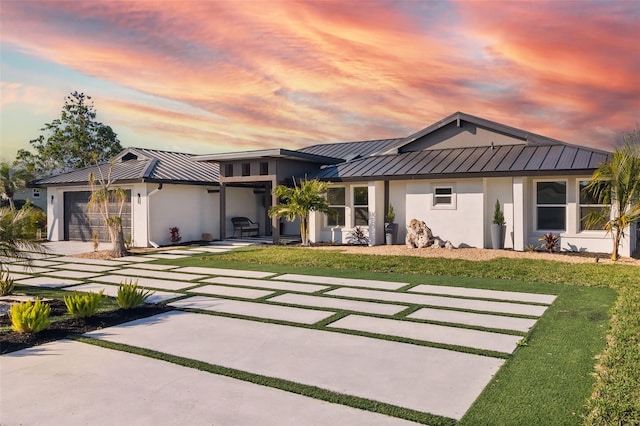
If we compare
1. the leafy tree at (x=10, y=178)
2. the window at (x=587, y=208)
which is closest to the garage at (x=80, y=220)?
the leafy tree at (x=10, y=178)

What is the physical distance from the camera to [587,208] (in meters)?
14.3

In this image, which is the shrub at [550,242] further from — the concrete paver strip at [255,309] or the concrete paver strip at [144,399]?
the concrete paver strip at [144,399]

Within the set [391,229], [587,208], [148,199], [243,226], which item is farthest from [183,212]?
[587,208]

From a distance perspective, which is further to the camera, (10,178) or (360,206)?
(10,178)

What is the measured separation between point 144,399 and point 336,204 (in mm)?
14711

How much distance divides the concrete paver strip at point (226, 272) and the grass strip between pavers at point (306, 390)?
5.54m

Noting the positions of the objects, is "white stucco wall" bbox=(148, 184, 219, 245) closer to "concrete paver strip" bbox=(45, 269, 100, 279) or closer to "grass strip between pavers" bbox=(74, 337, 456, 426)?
"concrete paver strip" bbox=(45, 269, 100, 279)

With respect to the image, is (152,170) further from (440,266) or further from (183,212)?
(440,266)

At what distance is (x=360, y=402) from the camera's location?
3.99 meters

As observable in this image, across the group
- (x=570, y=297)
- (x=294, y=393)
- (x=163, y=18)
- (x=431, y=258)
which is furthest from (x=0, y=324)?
(x=431, y=258)

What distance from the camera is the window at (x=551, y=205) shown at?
14664 millimetres

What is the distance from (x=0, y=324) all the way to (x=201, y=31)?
8460 millimetres

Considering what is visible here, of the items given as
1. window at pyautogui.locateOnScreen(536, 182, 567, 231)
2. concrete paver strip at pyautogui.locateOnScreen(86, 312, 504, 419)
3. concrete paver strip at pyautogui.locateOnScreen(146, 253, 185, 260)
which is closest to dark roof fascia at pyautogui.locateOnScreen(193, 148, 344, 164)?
concrete paver strip at pyautogui.locateOnScreen(146, 253, 185, 260)

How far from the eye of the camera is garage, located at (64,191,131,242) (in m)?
20.2
